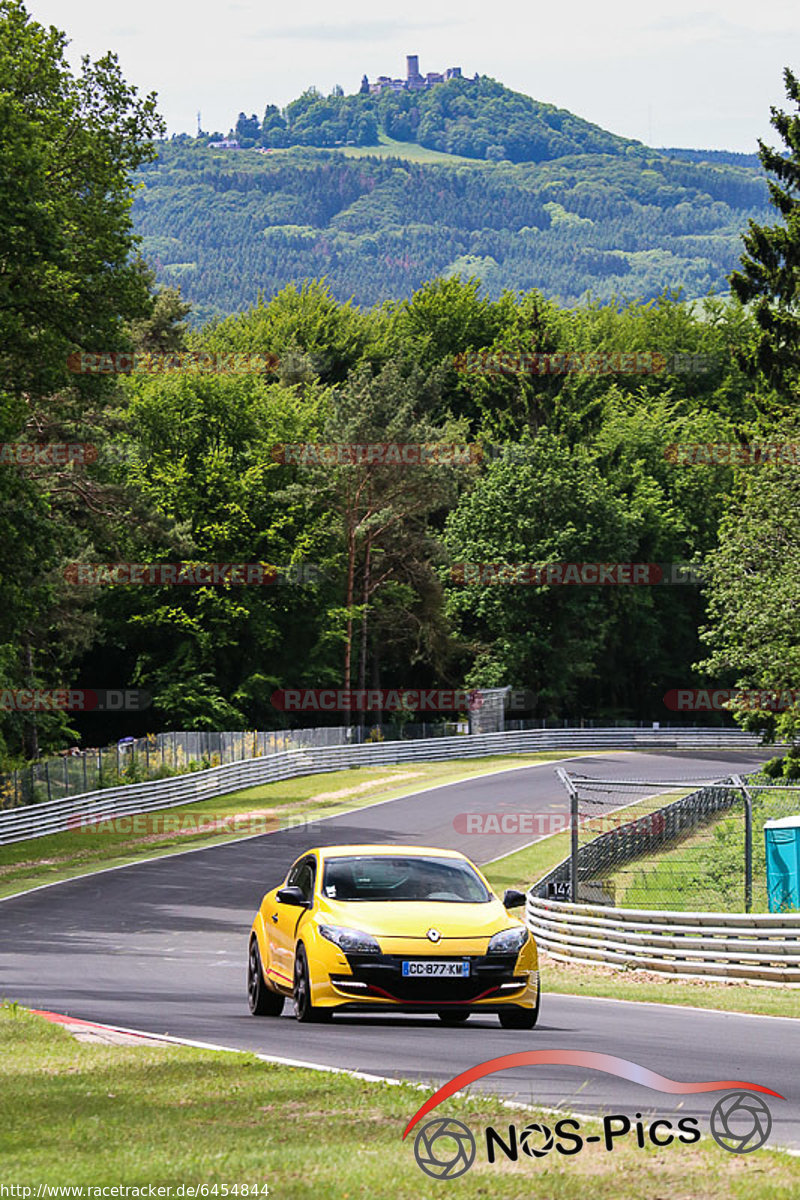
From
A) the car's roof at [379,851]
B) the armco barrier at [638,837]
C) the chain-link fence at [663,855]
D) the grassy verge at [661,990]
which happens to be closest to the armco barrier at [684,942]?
the grassy verge at [661,990]

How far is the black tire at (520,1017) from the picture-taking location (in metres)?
12.5

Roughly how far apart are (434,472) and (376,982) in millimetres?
62045

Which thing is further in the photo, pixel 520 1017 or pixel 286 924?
pixel 286 924

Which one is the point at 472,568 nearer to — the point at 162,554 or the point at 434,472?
the point at 434,472

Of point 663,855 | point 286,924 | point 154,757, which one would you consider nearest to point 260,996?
point 286,924

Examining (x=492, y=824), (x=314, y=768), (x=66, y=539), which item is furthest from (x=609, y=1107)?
(x=314, y=768)

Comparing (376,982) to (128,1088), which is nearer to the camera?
(128,1088)

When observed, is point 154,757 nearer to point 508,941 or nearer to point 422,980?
point 508,941

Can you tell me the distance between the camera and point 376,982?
12086 millimetres

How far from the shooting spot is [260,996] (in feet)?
46.1

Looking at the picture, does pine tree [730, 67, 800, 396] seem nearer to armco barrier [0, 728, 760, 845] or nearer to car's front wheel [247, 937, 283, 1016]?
armco barrier [0, 728, 760, 845]

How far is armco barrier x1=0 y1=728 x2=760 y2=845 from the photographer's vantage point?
4256 centimetres

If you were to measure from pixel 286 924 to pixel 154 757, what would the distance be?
37.9 m

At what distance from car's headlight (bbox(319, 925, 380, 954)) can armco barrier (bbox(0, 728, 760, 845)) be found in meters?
28.7
